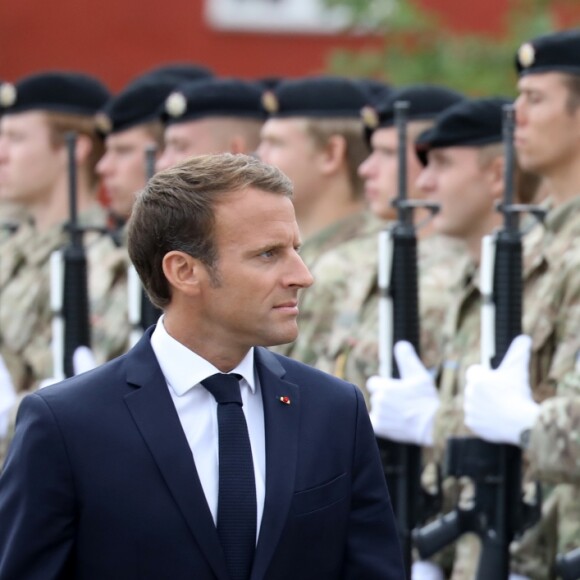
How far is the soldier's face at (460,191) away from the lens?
654 centimetres

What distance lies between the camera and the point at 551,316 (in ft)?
18.9

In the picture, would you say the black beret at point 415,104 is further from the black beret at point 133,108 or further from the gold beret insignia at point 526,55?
the black beret at point 133,108

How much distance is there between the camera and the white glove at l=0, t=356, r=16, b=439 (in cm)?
748

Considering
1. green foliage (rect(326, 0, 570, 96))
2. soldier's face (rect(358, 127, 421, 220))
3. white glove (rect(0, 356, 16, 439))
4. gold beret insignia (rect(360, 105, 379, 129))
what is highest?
green foliage (rect(326, 0, 570, 96))

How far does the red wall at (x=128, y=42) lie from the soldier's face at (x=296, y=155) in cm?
983

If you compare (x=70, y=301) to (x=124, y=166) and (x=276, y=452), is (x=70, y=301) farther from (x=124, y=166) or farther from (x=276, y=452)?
(x=276, y=452)

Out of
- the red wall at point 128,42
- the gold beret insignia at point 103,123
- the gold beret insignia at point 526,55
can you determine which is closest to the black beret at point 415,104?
the gold beret insignia at point 526,55

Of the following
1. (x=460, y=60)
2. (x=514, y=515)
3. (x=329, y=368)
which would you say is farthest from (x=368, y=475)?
(x=460, y=60)

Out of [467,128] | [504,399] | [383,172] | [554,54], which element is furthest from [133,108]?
[504,399]

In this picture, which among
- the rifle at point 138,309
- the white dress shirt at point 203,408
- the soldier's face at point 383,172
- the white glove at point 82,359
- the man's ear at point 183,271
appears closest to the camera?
the white dress shirt at point 203,408

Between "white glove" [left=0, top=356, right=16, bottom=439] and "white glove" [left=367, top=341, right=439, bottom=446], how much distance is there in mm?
1888

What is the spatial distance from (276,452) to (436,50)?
881 cm

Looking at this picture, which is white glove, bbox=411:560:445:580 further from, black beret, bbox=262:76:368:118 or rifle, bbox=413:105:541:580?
black beret, bbox=262:76:368:118

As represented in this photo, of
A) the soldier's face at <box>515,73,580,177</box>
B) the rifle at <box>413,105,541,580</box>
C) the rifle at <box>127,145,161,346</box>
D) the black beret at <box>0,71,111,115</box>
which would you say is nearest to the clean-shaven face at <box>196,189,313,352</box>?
the rifle at <box>413,105,541,580</box>
